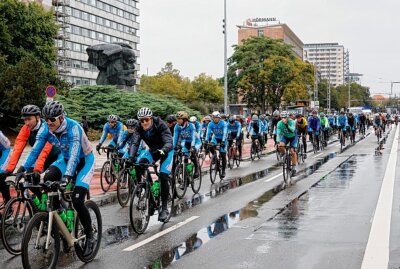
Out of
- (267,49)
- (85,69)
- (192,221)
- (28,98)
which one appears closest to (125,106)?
(28,98)

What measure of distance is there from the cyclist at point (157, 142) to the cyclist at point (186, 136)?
2.90 meters

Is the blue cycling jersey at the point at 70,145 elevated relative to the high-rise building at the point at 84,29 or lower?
lower

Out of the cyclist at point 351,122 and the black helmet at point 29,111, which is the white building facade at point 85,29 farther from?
the black helmet at point 29,111

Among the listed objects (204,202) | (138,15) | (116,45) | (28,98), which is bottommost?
(204,202)

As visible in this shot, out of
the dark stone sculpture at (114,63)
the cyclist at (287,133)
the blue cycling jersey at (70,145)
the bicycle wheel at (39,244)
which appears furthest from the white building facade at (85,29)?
the bicycle wheel at (39,244)

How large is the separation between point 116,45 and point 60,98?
8815mm

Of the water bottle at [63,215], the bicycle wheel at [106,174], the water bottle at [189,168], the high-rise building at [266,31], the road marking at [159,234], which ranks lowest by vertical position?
the road marking at [159,234]

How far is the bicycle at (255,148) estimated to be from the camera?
22.3 m

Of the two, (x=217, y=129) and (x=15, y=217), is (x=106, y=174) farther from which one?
(x=15, y=217)

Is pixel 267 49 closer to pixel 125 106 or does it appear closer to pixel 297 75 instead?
pixel 297 75

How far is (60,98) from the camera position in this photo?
34969 millimetres

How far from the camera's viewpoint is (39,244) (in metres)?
5.91

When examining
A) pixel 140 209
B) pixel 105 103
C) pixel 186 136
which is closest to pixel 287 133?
pixel 186 136

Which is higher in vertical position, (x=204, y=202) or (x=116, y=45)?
(x=116, y=45)
